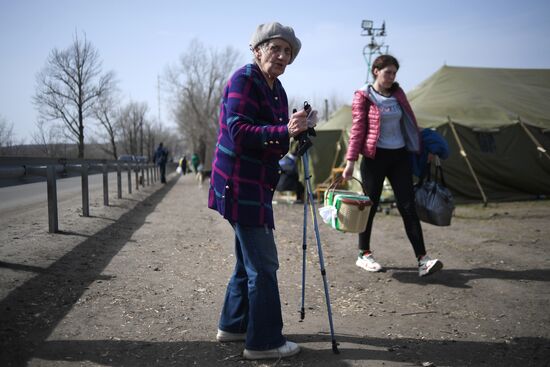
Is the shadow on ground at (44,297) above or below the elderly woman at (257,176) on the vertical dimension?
below

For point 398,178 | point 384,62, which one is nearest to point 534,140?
point 398,178

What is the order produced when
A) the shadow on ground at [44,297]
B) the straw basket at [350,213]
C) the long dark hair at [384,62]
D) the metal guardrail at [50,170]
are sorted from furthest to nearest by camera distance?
1. the metal guardrail at [50,170]
2. the long dark hair at [384,62]
3. the straw basket at [350,213]
4. the shadow on ground at [44,297]

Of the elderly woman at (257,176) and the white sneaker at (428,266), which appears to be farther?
the white sneaker at (428,266)

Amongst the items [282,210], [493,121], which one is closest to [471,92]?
[493,121]

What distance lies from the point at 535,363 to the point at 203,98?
51.2 m

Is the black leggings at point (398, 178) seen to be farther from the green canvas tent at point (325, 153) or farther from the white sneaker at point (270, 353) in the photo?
the green canvas tent at point (325, 153)

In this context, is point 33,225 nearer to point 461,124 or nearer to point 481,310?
point 481,310

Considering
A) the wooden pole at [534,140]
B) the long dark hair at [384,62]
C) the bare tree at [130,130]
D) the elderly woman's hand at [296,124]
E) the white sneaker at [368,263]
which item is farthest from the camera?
the bare tree at [130,130]

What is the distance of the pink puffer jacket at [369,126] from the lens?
471 centimetres

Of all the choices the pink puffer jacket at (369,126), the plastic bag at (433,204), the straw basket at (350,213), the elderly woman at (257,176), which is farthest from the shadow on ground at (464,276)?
the elderly woman at (257,176)

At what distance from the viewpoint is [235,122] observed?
2559 millimetres

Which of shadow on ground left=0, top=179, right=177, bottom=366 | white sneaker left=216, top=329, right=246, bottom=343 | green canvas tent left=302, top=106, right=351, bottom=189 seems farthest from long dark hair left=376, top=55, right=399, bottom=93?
green canvas tent left=302, top=106, right=351, bottom=189

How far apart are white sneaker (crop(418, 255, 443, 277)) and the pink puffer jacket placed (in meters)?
1.10

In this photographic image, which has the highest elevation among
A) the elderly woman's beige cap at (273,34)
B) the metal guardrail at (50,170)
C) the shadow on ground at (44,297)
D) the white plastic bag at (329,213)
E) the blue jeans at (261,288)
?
the elderly woman's beige cap at (273,34)
